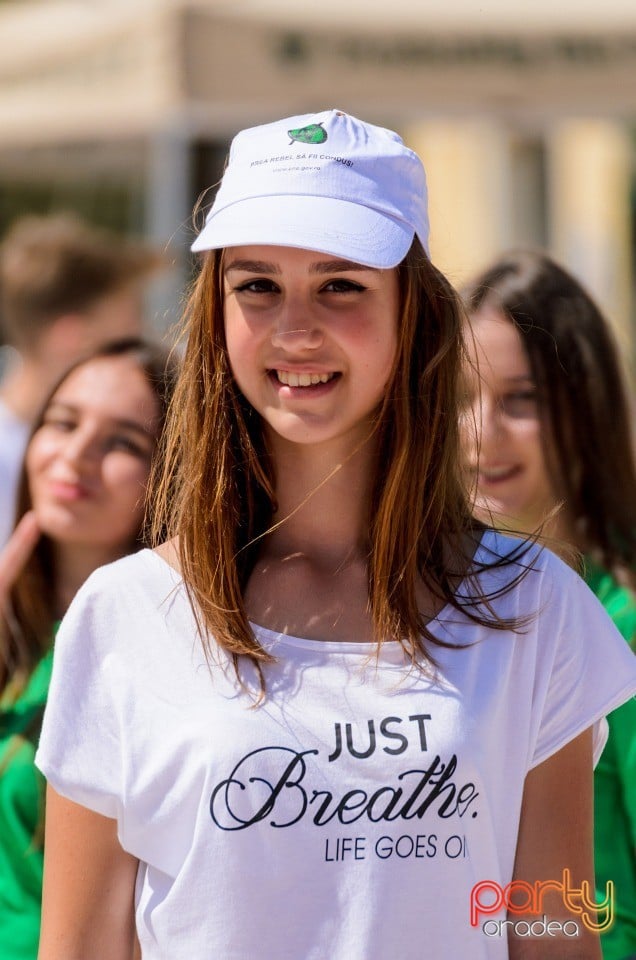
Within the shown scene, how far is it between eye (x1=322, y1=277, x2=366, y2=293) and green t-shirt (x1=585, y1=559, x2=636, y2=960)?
3.40 ft

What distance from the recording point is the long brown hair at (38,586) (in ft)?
8.70

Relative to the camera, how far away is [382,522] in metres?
1.85

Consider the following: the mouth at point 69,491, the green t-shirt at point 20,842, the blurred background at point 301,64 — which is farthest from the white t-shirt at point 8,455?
the green t-shirt at point 20,842

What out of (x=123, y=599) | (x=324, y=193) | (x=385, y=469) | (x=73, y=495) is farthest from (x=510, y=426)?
(x=123, y=599)

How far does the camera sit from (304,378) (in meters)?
1.74

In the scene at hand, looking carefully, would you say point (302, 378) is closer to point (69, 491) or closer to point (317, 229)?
point (317, 229)

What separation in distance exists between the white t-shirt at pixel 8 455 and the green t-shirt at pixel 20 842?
1327mm

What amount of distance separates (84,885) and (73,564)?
1181mm

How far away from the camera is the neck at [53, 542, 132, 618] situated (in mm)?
2768

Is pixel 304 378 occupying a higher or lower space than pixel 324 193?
lower

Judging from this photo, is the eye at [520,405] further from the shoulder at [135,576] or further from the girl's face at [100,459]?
the shoulder at [135,576]

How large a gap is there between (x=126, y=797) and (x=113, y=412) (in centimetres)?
125

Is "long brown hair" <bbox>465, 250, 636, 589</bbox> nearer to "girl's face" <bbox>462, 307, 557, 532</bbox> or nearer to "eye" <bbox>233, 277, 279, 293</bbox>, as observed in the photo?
"girl's face" <bbox>462, 307, 557, 532</bbox>

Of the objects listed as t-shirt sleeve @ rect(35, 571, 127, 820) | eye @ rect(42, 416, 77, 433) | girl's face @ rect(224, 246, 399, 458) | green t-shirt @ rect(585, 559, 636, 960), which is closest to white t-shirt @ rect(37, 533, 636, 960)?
t-shirt sleeve @ rect(35, 571, 127, 820)
